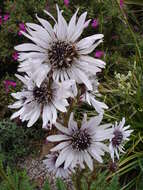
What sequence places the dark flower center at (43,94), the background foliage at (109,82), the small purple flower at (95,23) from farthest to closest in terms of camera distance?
1. the small purple flower at (95,23)
2. the background foliage at (109,82)
3. the dark flower center at (43,94)

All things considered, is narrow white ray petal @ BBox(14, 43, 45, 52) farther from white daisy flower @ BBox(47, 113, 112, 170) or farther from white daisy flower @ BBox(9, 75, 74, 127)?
white daisy flower @ BBox(47, 113, 112, 170)

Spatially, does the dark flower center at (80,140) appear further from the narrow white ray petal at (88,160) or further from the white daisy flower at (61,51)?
the white daisy flower at (61,51)

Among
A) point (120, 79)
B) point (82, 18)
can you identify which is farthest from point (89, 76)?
point (120, 79)

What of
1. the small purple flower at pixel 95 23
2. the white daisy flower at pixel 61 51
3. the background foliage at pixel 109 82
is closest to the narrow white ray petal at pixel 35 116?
the white daisy flower at pixel 61 51

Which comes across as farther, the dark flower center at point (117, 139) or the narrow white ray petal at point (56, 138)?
the dark flower center at point (117, 139)

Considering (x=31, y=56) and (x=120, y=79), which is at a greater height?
(x=31, y=56)

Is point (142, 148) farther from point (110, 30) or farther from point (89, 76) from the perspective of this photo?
point (89, 76)

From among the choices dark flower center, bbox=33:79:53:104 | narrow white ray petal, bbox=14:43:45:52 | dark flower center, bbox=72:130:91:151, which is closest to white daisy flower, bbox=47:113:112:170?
dark flower center, bbox=72:130:91:151
